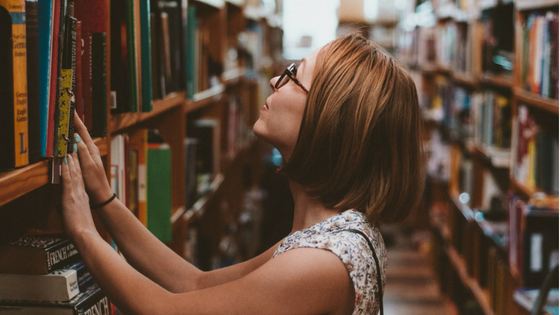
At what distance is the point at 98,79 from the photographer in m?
1.10

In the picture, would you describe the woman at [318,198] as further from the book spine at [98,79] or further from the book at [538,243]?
the book at [538,243]

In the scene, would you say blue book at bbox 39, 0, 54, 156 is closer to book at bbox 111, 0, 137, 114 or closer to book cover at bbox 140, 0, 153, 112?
book at bbox 111, 0, 137, 114

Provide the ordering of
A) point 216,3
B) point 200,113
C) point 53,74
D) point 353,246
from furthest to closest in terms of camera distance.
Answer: point 200,113, point 216,3, point 353,246, point 53,74

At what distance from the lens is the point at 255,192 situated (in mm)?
4500

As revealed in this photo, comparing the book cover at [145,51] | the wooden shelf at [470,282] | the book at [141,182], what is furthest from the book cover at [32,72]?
the wooden shelf at [470,282]

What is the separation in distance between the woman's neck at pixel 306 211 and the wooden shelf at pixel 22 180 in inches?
19.2

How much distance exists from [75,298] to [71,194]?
19 centimetres

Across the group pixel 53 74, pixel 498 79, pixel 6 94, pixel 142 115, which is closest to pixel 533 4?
Result: pixel 498 79

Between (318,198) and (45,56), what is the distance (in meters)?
0.56

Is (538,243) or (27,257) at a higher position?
(27,257)

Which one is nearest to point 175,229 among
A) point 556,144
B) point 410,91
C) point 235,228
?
point 410,91

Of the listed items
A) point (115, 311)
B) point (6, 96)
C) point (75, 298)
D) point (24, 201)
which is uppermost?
point (6, 96)

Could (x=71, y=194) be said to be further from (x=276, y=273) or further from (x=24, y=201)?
(x=276, y=273)

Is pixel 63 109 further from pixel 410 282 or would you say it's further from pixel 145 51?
pixel 410 282
